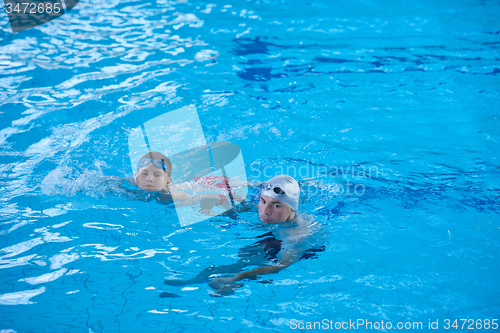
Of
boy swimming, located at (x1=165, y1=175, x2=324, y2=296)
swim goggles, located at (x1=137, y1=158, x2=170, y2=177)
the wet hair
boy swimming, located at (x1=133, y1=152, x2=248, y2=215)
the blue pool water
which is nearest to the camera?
the blue pool water

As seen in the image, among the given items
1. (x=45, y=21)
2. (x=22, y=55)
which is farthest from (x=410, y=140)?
(x=45, y=21)

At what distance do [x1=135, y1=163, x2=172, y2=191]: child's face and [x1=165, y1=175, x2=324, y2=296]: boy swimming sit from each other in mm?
1386

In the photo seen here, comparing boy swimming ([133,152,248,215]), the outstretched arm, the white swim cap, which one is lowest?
the outstretched arm

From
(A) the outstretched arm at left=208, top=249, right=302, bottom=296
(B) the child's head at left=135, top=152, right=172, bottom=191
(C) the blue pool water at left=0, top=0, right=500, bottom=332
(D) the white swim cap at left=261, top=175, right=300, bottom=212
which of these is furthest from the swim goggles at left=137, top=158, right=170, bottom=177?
(A) the outstretched arm at left=208, top=249, right=302, bottom=296

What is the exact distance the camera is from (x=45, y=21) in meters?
10.3

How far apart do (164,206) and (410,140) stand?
3.79 meters

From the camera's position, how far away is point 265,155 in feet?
19.4

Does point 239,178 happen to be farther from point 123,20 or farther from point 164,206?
point 123,20

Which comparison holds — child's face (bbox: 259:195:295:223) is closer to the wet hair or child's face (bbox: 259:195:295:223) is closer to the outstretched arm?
the outstretched arm

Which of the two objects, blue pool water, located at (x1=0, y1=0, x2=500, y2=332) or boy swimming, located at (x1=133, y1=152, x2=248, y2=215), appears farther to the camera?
boy swimming, located at (x1=133, y1=152, x2=248, y2=215)

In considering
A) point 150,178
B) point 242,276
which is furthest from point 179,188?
point 242,276

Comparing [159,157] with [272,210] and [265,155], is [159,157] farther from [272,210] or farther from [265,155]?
[272,210]

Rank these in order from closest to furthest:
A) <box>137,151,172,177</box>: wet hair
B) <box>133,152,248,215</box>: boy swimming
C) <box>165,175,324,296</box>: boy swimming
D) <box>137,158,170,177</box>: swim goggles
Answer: <box>165,175,324,296</box>: boy swimming, <box>133,152,248,215</box>: boy swimming, <box>137,158,170,177</box>: swim goggles, <box>137,151,172,177</box>: wet hair

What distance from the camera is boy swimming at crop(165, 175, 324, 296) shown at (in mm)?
3555
